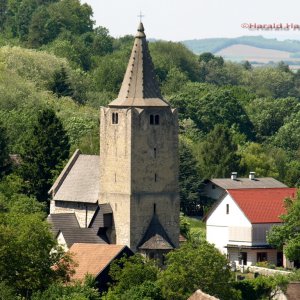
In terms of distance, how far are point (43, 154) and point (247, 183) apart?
11769 millimetres

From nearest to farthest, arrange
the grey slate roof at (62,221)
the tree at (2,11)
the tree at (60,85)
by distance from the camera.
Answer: the grey slate roof at (62,221), the tree at (60,85), the tree at (2,11)

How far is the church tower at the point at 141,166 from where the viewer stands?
7331cm

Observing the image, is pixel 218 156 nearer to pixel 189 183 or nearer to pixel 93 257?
pixel 189 183

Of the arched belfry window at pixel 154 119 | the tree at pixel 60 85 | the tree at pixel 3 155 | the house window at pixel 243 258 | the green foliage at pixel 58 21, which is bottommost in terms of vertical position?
the house window at pixel 243 258

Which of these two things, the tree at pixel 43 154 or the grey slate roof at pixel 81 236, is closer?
the grey slate roof at pixel 81 236

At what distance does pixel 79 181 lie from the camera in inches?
3059

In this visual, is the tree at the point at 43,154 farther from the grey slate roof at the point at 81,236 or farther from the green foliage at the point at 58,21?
the green foliage at the point at 58,21

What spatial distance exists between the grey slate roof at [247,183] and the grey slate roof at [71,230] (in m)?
18.1

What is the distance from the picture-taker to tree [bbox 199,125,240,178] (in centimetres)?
10075

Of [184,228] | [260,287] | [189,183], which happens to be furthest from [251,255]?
[260,287]

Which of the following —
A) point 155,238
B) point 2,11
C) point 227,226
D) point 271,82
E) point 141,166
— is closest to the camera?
point 155,238

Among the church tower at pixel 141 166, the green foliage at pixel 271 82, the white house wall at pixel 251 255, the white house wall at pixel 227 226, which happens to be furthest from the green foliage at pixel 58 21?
the church tower at pixel 141 166

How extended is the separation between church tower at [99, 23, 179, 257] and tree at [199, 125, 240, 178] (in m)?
25.3

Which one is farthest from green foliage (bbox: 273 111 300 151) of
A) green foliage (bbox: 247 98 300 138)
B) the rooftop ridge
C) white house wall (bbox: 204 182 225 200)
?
the rooftop ridge
